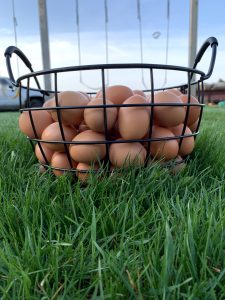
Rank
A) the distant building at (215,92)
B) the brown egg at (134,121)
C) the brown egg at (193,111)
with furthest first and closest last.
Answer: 1. the distant building at (215,92)
2. the brown egg at (193,111)
3. the brown egg at (134,121)

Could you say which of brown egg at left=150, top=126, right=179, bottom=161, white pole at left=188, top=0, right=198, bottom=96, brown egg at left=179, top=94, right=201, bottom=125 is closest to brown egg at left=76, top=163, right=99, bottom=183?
brown egg at left=150, top=126, right=179, bottom=161

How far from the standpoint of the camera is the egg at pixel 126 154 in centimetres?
52

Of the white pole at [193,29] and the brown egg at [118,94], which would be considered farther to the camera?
the white pole at [193,29]

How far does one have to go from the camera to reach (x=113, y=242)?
1.21 ft

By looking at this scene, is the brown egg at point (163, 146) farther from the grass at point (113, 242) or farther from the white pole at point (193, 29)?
the white pole at point (193, 29)

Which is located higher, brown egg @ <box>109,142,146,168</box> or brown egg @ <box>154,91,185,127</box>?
brown egg @ <box>154,91,185,127</box>

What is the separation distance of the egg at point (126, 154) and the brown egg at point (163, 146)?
0.10ft

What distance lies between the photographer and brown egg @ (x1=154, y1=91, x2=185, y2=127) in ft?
1.77

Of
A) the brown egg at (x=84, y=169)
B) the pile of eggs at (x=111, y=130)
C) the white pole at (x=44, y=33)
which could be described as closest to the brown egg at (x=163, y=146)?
the pile of eggs at (x=111, y=130)

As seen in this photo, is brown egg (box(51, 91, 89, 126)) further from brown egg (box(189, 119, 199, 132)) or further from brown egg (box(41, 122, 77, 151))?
brown egg (box(189, 119, 199, 132))

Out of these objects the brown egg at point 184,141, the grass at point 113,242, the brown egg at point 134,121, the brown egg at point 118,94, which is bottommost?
the grass at point 113,242

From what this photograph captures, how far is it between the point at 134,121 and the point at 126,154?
2.1 inches

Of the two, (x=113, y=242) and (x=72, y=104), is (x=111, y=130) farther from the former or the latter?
(x=113, y=242)

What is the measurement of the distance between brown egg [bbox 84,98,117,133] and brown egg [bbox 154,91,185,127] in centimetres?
7
